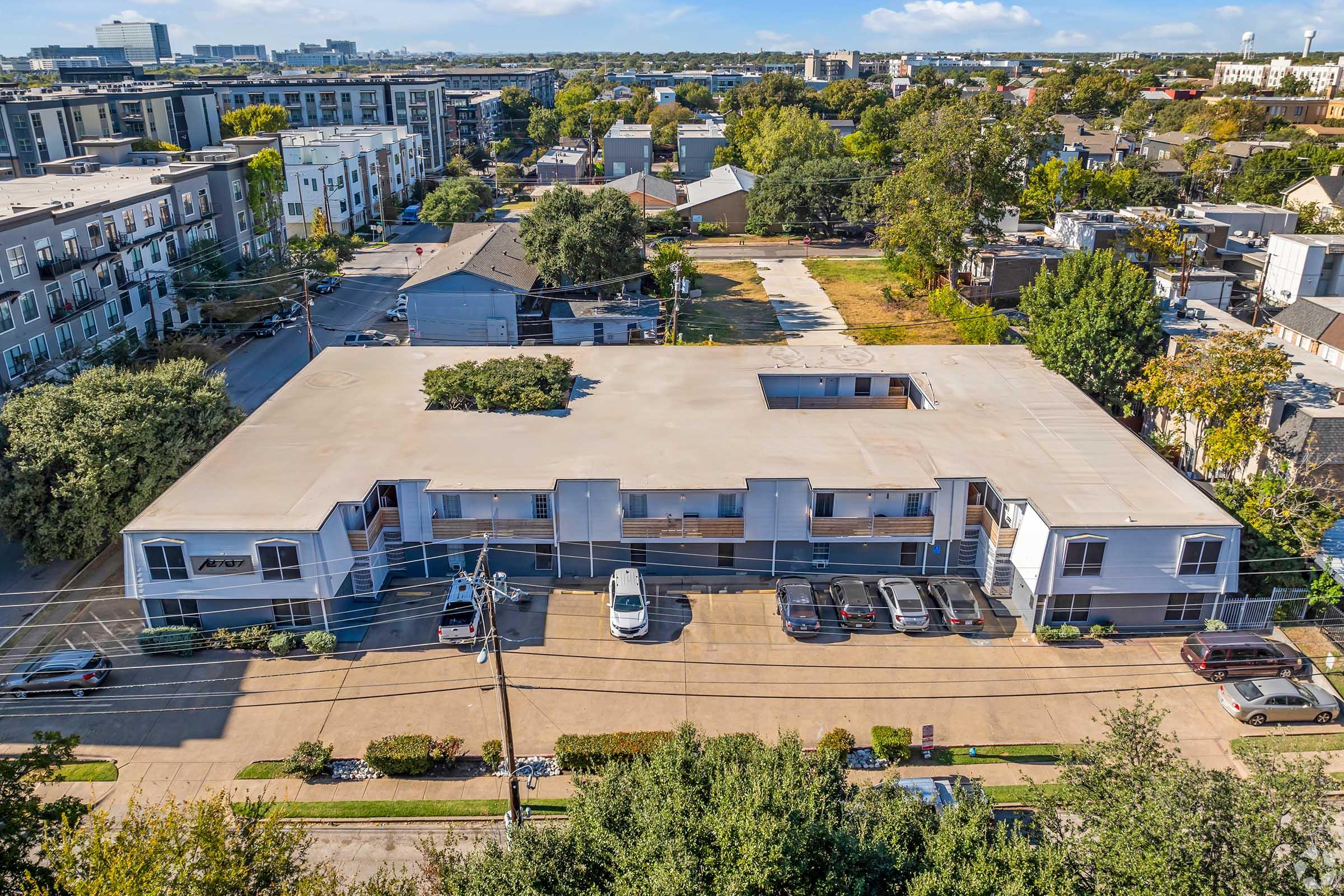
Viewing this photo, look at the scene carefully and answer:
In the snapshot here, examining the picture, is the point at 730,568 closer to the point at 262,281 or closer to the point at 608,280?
the point at 608,280

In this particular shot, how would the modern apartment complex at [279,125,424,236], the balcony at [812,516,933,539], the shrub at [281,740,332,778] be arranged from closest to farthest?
the shrub at [281,740,332,778], the balcony at [812,516,933,539], the modern apartment complex at [279,125,424,236]

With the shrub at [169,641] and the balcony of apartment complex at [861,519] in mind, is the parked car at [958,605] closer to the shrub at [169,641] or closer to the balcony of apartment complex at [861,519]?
the balcony of apartment complex at [861,519]

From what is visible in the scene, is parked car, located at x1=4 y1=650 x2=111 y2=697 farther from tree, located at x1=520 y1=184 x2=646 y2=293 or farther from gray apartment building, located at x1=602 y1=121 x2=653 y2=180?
gray apartment building, located at x1=602 y1=121 x2=653 y2=180

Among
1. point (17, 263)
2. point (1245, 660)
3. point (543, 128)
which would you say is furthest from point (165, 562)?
point (543, 128)

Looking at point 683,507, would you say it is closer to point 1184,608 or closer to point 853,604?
point 853,604

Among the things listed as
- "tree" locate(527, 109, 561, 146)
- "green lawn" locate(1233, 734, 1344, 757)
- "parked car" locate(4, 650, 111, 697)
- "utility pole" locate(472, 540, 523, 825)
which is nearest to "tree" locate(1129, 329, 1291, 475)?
"green lawn" locate(1233, 734, 1344, 757)

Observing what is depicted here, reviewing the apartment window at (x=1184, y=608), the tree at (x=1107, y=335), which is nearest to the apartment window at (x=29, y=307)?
the tree at (x=1107, y=335)

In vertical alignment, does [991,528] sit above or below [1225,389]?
below
